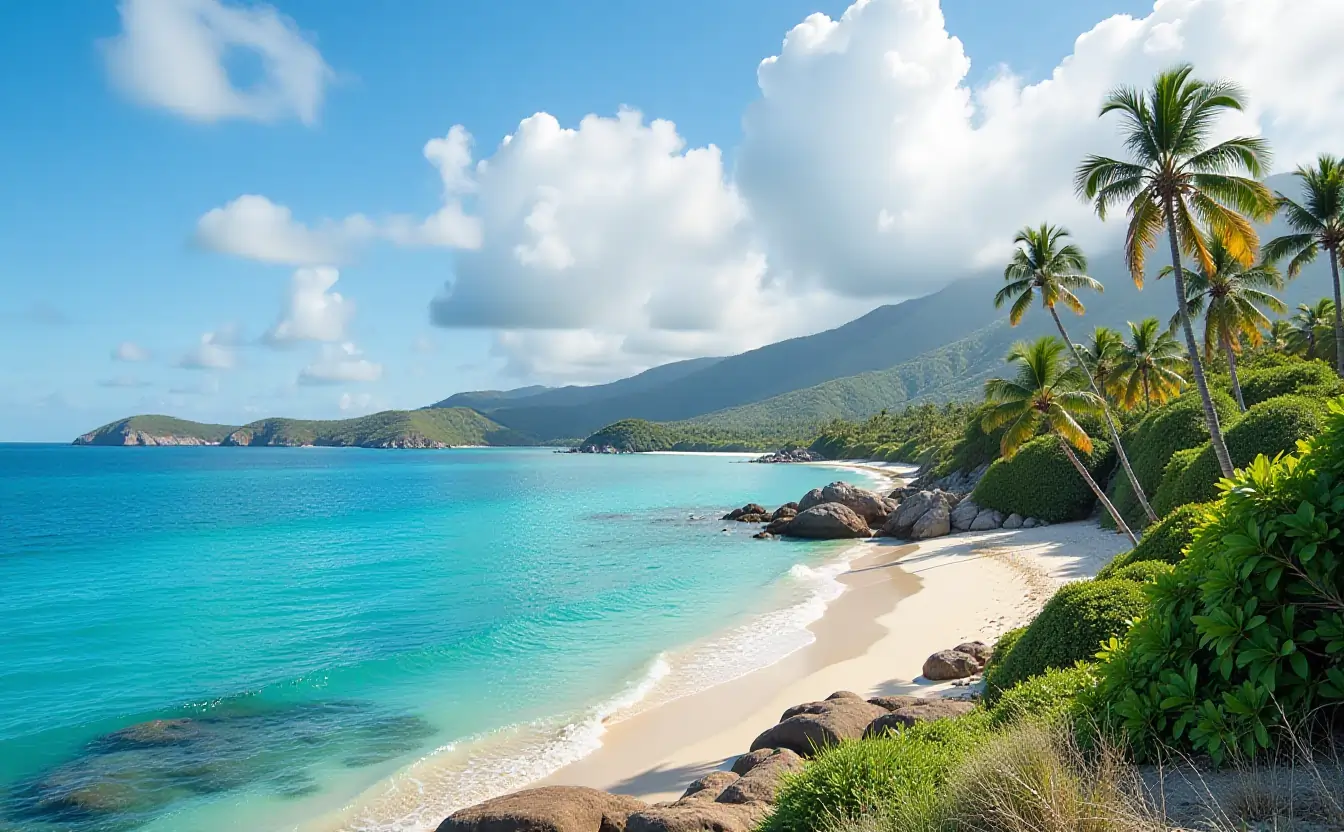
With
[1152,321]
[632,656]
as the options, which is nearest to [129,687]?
[632,656]

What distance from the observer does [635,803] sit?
9328mm

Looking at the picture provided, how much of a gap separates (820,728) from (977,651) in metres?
7.00

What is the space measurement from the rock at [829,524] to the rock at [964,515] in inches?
187

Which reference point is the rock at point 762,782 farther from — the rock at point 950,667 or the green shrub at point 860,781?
the rock at point 950,667

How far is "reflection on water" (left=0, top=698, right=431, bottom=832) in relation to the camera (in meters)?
11.5

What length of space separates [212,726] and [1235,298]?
3805 cm

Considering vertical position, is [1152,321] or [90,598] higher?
[1152,321]

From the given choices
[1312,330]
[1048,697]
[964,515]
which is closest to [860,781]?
[1048,697]

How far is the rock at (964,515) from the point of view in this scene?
3779 centimetres

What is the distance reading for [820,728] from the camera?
407 inches

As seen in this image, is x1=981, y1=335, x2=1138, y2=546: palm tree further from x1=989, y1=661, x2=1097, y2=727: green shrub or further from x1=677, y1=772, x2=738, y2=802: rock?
x1=677, y1=772, x2=738, y2=802: rock

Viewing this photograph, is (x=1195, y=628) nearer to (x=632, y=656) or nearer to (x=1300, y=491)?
(x=1300, y=491)

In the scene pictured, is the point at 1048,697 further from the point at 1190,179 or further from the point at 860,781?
the point at 1190,179

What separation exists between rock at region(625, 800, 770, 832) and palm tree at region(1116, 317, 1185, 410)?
3679 centimetres
